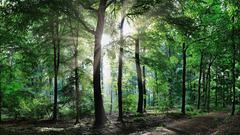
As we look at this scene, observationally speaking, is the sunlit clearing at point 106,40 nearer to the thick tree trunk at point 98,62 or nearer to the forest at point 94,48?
the forest at point 94,48

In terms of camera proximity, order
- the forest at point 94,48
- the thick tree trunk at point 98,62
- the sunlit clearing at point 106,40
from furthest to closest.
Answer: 1. the sunlit clearing at point 106,40
2. the thick tree trunk at point 98,62
3. the forest at point 94,48

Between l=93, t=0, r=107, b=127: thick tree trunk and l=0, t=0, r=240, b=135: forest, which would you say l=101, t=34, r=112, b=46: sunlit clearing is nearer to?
l=0, t=0, r=240, b=135: forest

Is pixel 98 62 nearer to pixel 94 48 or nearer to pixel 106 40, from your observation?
pixel 94 48

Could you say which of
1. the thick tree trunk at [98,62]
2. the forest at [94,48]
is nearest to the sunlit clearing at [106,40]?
the forest at [94,48]

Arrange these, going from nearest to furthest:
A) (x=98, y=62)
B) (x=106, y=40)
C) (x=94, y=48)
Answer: (x=98, y=62) → (x=94, y=48) → (x=106, y=40)

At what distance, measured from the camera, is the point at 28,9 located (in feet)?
54.4

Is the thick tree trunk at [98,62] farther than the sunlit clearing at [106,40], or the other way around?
the sunlit clearing at [106,40]

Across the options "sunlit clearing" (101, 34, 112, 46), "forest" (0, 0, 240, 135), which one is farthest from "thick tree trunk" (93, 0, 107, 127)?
"sunlit clearing" (101, 34, 112, 46)

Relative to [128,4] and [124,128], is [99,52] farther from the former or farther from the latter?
→ [124,128]

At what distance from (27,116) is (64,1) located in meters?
14.5

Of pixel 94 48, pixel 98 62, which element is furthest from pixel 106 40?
pixel 98 62

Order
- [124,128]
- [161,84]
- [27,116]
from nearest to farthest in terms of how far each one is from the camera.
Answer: [124,128] < [27,116] < [161,84]

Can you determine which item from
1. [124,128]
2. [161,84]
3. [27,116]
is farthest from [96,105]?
[161,84]

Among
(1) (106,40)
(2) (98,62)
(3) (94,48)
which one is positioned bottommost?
(2) (98,62)
